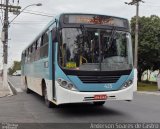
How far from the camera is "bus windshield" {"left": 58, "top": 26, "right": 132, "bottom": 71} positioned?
12570mm

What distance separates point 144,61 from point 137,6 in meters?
11.2

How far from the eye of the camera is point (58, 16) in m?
13.2

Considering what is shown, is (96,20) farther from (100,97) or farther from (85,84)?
(100,97)

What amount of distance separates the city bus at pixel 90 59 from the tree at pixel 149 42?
3398cm

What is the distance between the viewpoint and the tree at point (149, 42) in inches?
1838

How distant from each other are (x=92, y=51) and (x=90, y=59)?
28cm

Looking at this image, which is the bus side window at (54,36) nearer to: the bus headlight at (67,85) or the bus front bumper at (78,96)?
the bus headlight at (67,85)

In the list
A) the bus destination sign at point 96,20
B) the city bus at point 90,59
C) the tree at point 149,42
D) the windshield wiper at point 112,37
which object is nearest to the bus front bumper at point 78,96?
the city bus at point 90,59

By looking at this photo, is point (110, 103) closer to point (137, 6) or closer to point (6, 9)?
point (6, 9)

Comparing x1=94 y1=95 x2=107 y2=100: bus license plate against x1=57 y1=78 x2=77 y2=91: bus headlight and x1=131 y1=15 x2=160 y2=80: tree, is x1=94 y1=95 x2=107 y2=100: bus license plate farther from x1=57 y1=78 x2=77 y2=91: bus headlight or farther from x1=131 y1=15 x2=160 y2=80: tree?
x1=131 y1=15 x2=160 y2=80: tree

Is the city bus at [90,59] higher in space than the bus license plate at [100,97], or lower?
higher

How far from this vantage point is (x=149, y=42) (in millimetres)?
46906

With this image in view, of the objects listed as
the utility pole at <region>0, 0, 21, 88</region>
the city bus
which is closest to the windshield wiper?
the city bus

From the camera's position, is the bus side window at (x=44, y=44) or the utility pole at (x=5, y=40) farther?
the utility pole at (x=5, y=40)
